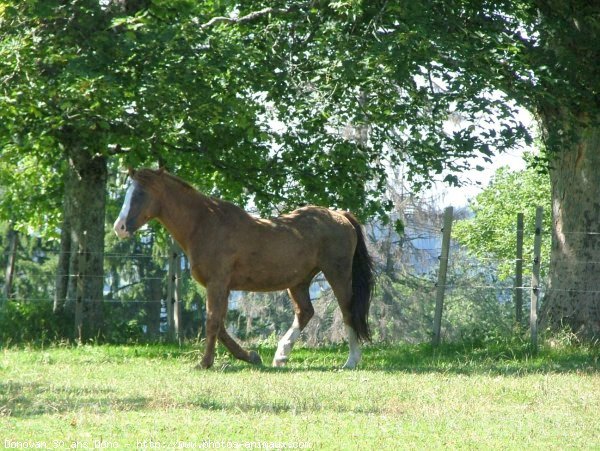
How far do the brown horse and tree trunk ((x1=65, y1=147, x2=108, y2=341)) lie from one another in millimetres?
5092

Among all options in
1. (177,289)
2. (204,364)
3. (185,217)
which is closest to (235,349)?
(204,364)

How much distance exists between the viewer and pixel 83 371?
37.2ft

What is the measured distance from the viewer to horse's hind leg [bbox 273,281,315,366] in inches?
498

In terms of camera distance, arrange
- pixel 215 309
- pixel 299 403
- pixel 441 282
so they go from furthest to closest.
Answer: pixel 441 282 < pixel 215 309 < pixel 299 403

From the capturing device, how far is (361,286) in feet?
42.8

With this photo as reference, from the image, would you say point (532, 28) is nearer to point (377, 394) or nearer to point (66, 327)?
point (377, 394)

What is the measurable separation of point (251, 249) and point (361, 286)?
5.12ft

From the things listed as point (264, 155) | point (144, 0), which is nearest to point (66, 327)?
point (264, 155)

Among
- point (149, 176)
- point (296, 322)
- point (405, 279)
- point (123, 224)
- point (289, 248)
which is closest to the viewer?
point (123, 224)

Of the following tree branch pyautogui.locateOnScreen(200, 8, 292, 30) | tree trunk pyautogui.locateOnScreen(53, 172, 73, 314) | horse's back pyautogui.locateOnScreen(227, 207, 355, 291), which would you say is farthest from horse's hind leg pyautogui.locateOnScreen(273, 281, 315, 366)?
tree trunk pyautogui.locateOnScreen(53, 172, 73, 314)

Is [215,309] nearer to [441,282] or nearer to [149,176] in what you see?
[149,176]

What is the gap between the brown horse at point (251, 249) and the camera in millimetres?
12250

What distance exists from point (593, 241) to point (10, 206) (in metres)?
15.6

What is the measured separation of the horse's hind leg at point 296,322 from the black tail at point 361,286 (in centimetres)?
59
